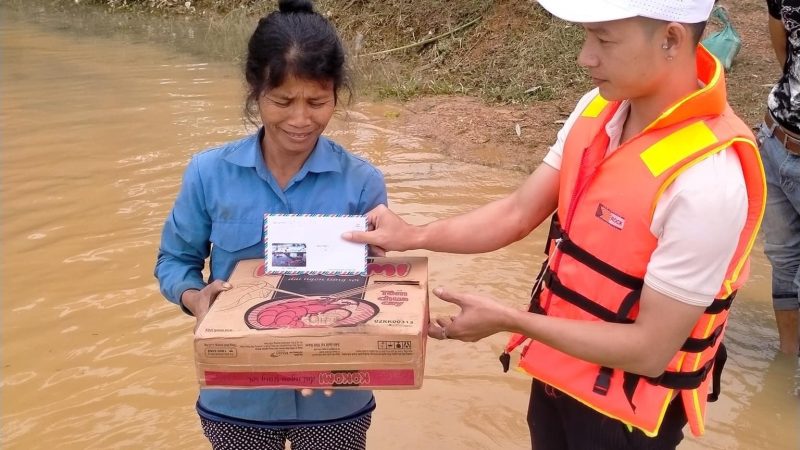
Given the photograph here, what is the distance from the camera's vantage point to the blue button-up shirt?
2156mm

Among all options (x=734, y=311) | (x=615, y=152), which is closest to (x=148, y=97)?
(x=734, y=311)

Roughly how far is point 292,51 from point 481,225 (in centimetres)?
70

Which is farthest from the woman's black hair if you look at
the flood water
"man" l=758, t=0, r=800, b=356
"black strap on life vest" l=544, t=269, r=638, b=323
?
"man" l=758, t=0, r=800, b=356

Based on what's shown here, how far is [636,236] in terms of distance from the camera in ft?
5.86

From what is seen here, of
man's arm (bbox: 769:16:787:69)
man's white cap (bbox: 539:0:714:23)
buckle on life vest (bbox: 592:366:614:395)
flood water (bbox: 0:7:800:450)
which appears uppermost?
man's white cap (bbox: 539:0:714:23)

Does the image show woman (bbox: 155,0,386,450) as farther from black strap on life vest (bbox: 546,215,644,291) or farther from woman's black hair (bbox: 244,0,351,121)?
black strap on life vest (bbox: 546,215,644,291)

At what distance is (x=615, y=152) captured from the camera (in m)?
1.90

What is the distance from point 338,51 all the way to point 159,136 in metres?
5.26

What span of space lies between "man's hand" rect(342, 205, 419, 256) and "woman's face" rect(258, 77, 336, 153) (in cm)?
26

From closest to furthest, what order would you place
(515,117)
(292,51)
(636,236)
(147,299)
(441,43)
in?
1. (636,236)
2. (292,51)
3. (147,299)
4. (515,117)
5. (441,43)

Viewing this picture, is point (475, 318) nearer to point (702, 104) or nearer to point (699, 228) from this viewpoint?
point (699, 228)

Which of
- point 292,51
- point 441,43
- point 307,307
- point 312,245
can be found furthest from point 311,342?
point 441,43

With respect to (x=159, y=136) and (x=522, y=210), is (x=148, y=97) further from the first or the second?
(x=522, y=210)

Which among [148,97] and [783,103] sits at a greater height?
[783,103]
